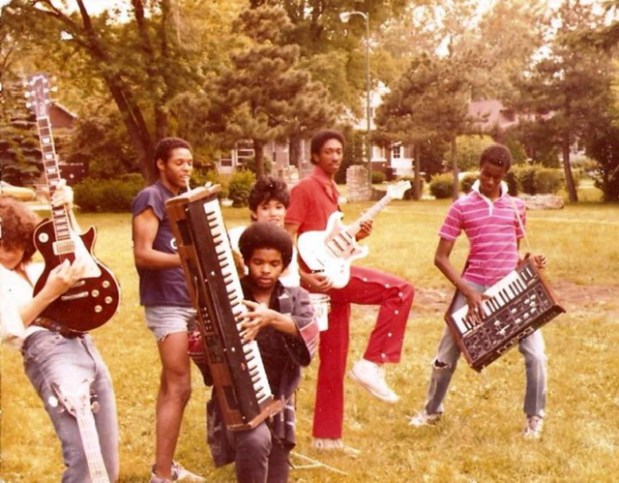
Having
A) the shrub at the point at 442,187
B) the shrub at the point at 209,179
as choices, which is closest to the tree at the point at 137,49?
the shrub at the point at 209,179

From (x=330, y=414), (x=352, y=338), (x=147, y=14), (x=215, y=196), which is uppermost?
(x=147, y=14)

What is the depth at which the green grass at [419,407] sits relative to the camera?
605cm

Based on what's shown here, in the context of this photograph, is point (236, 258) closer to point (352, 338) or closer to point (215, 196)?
point (215, 196)

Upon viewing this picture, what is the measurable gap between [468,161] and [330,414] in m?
42.5

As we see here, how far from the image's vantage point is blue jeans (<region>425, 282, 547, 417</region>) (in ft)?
20.6

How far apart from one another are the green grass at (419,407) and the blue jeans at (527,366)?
320mm

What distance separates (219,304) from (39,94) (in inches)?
60.1

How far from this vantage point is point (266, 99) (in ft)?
95.8

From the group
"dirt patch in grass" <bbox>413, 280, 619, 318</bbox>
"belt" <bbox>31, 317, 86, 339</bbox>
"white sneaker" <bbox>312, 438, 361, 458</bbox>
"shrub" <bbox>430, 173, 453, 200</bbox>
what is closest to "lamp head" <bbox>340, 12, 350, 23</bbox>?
"shrub" <bbox>430, 173, 453, 200</bbox>

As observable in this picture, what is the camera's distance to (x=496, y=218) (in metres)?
6.33

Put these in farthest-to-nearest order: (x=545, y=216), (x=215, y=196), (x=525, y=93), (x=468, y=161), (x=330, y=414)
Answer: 1. (x=468, y=161)
2. (x=525, y=93)
3. (x=545, y=216)
4. (x=330, y=414)
5. (x=215, y=196)

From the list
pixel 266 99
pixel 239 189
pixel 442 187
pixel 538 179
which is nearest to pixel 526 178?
pixel 538 179

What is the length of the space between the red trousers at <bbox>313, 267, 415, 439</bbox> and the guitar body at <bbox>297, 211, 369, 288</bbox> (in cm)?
16

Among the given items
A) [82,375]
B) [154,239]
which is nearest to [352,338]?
[154,239]
